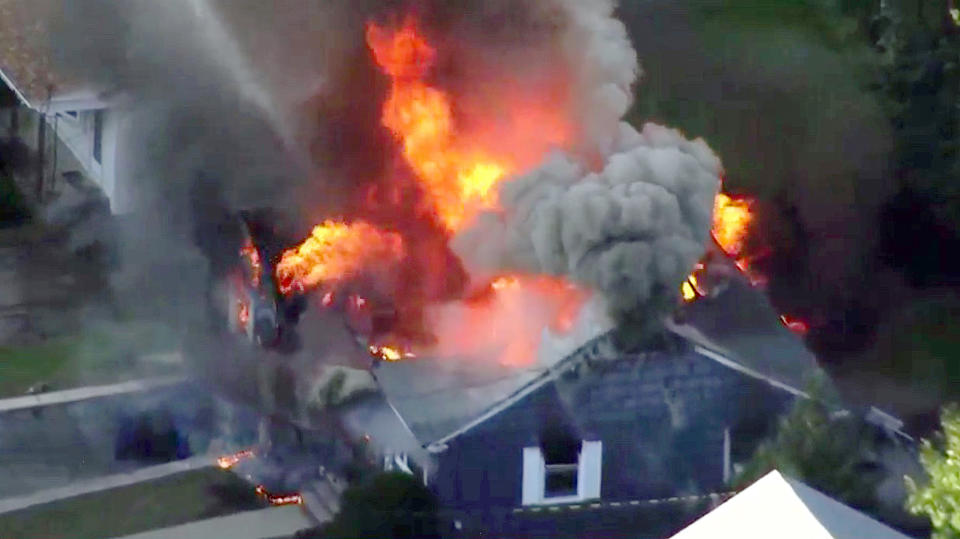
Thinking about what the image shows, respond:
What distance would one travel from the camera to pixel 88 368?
10273mm

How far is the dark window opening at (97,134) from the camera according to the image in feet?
34.4

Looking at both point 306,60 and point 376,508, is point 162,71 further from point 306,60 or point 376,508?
point 376,508

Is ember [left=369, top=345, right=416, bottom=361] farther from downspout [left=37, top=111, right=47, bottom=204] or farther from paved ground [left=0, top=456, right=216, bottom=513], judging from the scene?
downspout [left=37, top=111, right=47, bottom=204]

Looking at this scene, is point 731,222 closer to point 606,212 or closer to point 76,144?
point 606,212

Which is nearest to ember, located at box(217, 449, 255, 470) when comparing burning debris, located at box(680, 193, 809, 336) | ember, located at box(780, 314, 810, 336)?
burning debris, located at box(680, 193, 809, 336)

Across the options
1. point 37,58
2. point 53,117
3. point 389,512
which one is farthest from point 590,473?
point 37,58

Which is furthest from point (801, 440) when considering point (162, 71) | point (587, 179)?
point (162, 71)

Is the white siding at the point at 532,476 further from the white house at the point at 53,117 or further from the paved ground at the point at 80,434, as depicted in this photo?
the white house at the point at 53,117

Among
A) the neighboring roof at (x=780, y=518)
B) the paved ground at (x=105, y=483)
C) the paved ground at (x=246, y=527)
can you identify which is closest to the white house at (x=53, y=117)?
the paved ground at (x=105, y=483)

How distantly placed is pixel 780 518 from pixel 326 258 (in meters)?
3.78

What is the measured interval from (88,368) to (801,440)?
5048mm

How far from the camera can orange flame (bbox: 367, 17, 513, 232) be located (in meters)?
10.6

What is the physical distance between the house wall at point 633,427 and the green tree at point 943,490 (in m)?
1.37

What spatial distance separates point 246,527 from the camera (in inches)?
385
